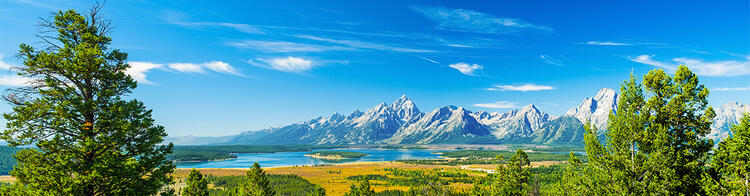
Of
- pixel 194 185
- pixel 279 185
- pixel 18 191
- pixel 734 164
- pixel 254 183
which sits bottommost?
pixel 279 185

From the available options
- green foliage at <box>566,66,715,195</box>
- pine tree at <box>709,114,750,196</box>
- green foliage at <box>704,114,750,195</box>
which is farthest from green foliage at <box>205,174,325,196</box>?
pine tree at <box>709,114,750,196</box>

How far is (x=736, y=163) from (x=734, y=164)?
9cm

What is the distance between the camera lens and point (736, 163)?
601 inches

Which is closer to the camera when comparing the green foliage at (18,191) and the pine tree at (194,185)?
the green foliage at (18,191)

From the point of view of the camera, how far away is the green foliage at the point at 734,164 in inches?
591

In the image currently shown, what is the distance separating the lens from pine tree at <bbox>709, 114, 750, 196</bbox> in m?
15.0

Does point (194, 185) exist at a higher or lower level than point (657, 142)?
lower

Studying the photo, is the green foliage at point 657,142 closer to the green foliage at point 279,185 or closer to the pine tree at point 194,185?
the pine tree at point 194,185

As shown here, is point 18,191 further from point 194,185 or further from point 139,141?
point 194,185

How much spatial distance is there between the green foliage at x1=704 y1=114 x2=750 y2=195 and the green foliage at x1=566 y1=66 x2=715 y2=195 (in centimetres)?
69

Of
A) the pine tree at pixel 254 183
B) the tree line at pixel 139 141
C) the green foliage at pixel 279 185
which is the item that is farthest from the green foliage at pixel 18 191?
the green foliage at pixel 279 185

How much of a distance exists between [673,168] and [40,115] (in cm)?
3003

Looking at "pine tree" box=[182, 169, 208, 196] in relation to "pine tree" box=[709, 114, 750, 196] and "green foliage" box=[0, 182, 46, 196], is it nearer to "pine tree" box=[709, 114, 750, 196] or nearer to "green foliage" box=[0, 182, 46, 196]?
"green foliage" box=[0, 182, 46, 196]

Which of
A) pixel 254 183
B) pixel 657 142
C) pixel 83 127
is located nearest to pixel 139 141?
pixel 83 127
